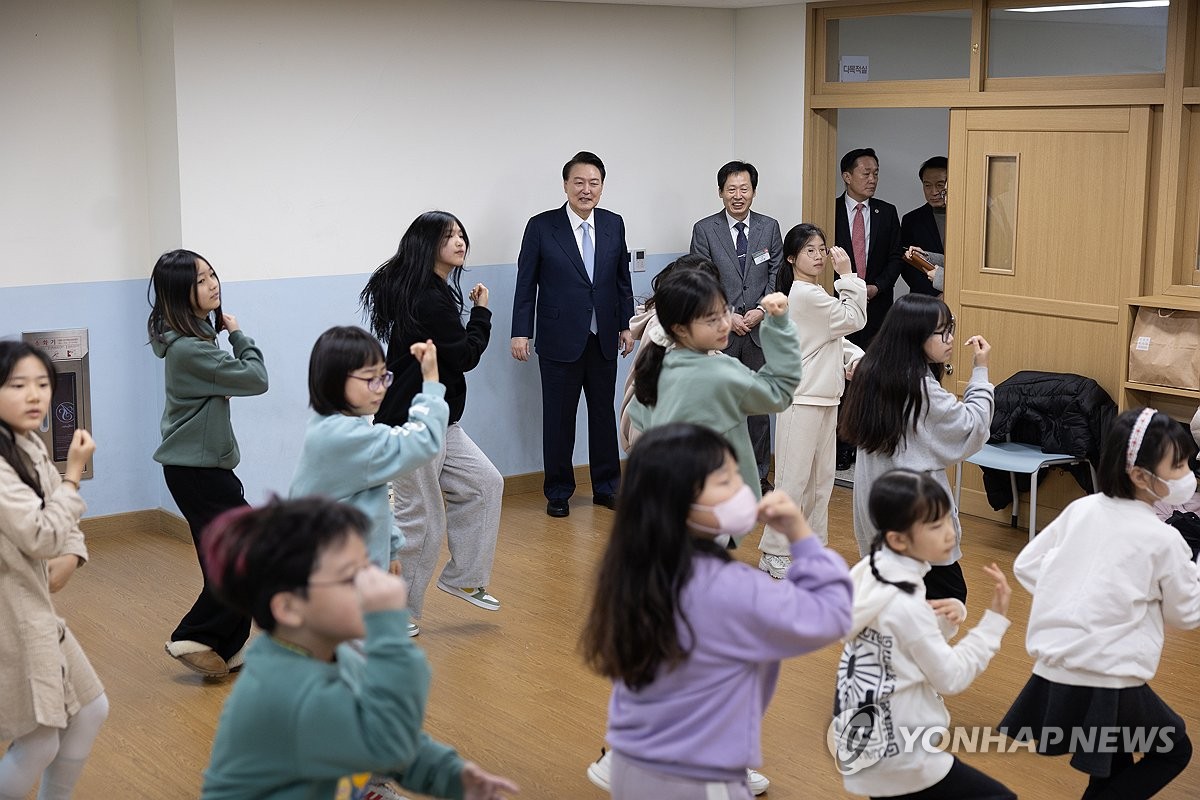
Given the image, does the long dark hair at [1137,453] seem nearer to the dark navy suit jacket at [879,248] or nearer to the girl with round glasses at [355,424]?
the girl with round glasses at [355,424]

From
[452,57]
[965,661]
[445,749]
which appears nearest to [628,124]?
[452,57]

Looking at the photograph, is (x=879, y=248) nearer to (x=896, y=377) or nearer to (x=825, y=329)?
(x=825, y=329)

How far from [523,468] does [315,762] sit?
542 cm

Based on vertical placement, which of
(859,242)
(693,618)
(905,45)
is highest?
(905,45)

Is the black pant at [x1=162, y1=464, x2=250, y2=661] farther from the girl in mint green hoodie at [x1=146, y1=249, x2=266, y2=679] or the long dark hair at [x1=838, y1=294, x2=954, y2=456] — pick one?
the long dark hair at [x1=838, y1=294, x2=954, y2=456]

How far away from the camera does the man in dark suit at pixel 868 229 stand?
295 inches

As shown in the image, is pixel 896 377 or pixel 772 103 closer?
pixel 896 377

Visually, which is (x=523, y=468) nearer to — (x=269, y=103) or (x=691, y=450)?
(x=269, y=103)

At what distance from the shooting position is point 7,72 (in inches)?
232

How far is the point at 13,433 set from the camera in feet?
9.90

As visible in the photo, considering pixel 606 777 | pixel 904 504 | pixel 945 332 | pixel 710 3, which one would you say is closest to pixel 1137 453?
pixel 904 504

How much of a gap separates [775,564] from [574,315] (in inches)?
72.5

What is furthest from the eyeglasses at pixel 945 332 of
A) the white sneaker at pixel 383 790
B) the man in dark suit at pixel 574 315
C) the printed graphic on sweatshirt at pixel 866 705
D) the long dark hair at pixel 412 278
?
the man in dark suit at pixel 574 315

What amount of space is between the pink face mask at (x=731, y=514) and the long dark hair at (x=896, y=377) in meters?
1.97
